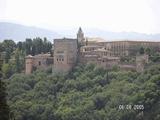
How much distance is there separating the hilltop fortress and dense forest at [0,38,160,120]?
0.48 metres

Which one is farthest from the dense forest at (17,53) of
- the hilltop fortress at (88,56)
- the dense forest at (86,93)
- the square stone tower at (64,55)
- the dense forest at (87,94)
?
the square stone tower at (64,55)

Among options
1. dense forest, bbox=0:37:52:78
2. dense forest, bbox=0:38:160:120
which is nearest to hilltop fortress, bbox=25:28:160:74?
dense forest, bbox=0:38:160:120

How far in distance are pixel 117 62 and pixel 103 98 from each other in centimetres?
448

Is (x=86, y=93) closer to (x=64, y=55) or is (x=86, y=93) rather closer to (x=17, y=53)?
(x=64, y=55)

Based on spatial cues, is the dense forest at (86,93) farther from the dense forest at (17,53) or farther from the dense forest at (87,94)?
the dense forest at (17,53)

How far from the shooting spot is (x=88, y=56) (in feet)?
174

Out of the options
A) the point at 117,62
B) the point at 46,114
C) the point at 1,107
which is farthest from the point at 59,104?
the point at 1,107

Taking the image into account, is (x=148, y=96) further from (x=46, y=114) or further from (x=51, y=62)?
(x=51, y=62)

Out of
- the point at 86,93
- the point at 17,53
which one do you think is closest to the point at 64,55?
the point at 86,93

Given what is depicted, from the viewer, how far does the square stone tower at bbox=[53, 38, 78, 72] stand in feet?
172

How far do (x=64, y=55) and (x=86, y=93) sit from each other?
3.98m

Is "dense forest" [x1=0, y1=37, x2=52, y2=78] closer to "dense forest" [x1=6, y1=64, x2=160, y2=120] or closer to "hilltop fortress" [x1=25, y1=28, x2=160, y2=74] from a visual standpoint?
"dense forest" [x1=6, y1=64, x2=160, y2=120]

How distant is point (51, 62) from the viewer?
53938 millimetres

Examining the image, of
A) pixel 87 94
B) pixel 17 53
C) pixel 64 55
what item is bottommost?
pixel 87 94
